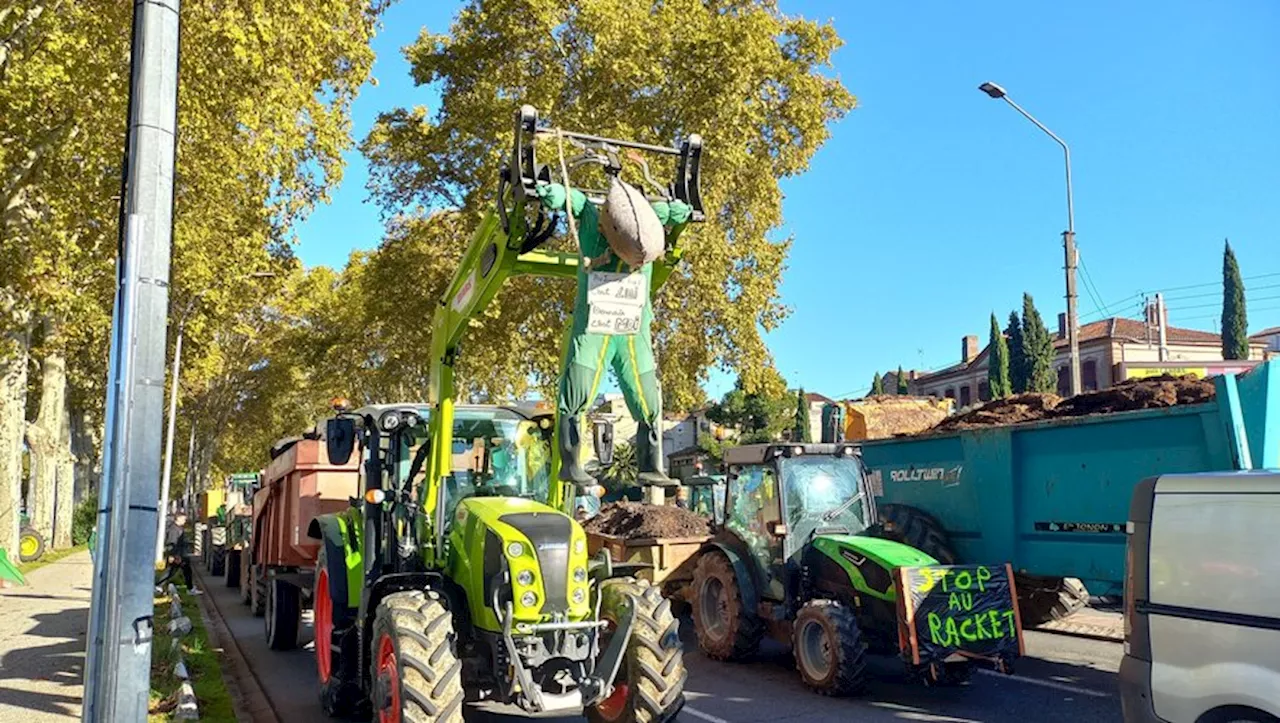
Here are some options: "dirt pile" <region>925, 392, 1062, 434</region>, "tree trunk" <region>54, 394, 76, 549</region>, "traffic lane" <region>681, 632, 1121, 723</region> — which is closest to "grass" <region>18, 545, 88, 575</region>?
"tree trunk" <region>54, 394, 76, 549</region>

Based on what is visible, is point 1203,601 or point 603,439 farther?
point 603,439

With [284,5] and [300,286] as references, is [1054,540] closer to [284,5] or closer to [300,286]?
[284,5]

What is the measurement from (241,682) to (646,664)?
223 inches

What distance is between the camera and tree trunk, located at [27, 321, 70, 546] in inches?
965

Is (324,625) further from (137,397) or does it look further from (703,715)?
(137,397)

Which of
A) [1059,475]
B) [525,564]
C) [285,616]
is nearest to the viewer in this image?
[525,564]

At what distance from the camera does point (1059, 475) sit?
8969mm

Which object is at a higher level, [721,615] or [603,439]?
[603,439]

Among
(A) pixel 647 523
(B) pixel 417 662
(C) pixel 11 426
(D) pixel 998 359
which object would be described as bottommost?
(B) pixel 417 662

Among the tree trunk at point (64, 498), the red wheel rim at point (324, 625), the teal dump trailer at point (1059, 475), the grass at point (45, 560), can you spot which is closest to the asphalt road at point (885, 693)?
the red wheel rim at point (324, 625)

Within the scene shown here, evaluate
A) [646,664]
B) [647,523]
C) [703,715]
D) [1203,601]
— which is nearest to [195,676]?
[703,715]

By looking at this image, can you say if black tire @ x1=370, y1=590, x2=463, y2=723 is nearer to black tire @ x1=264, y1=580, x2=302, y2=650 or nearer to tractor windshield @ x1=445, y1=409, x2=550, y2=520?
tractor windshield @ x1=445, y1=409, x2=550, y2=520

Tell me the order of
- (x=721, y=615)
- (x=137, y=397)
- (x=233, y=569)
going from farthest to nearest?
(x=233, y=569), (x=721, y=615), (x=137, y=397)

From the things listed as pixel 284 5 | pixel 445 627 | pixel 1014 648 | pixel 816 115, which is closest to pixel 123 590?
pixel 445 627
